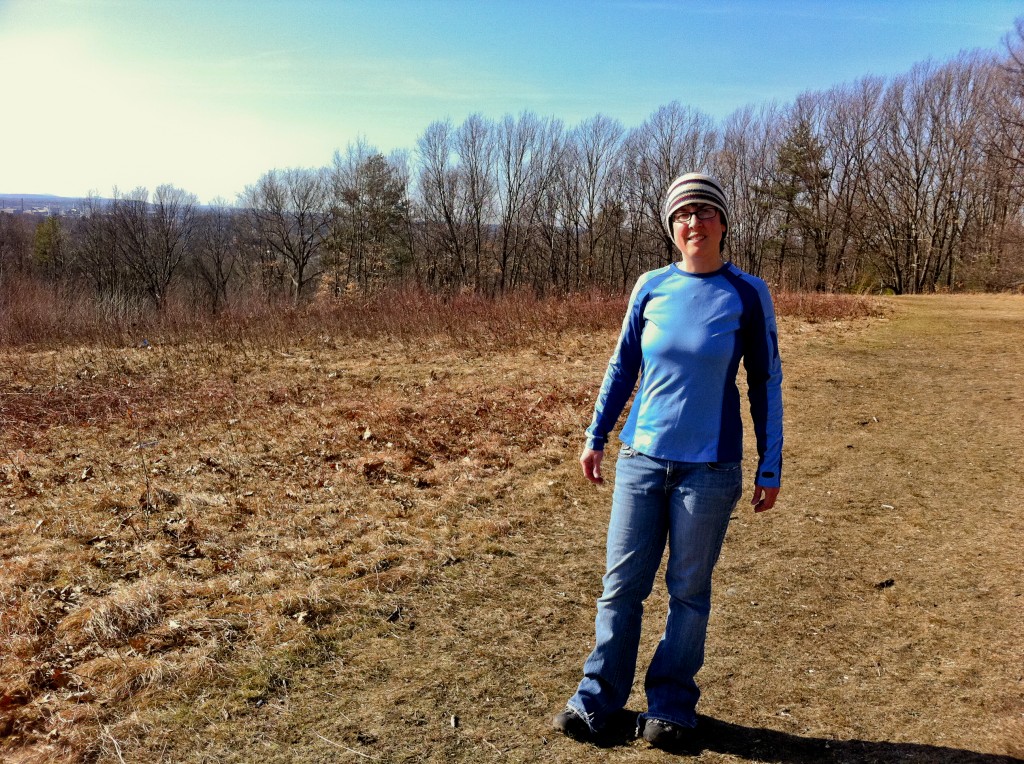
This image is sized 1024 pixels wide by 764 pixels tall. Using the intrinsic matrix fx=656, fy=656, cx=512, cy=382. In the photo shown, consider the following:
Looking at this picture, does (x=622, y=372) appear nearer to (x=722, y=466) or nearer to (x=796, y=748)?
(x=722, y=466)

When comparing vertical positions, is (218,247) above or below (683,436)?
above

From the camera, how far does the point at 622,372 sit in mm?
2367

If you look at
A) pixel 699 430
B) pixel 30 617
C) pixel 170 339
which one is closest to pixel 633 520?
pixel 699 430

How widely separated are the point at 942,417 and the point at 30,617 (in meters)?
8.00

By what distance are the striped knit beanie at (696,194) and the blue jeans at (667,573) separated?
828 mm

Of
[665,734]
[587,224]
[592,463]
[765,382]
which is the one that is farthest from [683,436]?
[587,224]

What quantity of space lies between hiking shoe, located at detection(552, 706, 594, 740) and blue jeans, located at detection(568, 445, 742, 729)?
3cm

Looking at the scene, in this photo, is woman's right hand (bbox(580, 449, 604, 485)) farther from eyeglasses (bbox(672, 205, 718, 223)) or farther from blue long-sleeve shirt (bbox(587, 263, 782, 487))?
eyeglasses (bbox(672, 205, 718, 223))

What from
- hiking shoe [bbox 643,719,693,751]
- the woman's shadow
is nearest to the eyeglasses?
hiking shoe [bbox 643,719,693,751]

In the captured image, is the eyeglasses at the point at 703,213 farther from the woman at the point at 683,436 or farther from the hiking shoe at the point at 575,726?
the hiking shoe at the point at 575,726

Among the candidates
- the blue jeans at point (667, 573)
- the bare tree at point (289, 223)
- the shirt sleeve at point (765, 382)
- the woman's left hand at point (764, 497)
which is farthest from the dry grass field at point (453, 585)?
the bare tree at point (289, 223)

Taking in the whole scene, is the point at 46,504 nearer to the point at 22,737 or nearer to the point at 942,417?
the point at 22,737

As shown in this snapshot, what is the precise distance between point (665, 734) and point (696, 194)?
6.10 ft

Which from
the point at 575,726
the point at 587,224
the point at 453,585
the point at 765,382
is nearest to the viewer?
the point at 765,382
